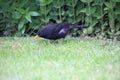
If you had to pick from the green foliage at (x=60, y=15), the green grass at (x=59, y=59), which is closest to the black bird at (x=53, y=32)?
the green grass at (x=59, y=59)

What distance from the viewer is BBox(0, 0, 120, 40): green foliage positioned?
351 inches

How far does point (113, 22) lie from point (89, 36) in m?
0.73

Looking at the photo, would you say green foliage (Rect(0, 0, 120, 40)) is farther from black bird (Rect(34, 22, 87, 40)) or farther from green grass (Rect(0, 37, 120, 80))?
black bird (Rect(34, 22, 87, 40))

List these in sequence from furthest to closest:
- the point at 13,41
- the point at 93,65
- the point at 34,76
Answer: the point at 13,41 < the point at 93,65 < the point at 34,76

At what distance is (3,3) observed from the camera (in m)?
9.49

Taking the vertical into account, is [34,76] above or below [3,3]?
above

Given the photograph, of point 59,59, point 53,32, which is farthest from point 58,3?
point 59,59

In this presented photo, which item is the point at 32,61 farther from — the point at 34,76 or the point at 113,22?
the point at 113,22

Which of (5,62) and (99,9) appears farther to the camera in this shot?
(99,9)

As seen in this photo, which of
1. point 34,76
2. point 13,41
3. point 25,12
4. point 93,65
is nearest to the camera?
point 34,76

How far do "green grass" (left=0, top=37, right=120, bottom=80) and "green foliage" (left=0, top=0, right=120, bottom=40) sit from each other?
64 centimetres

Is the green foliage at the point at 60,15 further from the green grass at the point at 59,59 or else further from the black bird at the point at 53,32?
the black bird at the point at 53,32

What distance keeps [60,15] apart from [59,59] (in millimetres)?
2824

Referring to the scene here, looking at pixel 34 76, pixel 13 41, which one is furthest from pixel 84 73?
pixel 13 41
